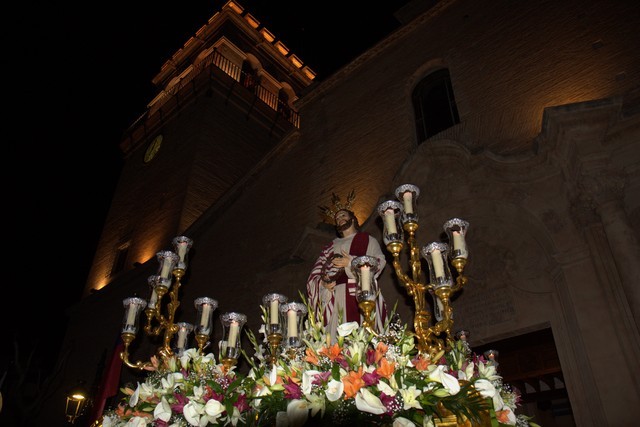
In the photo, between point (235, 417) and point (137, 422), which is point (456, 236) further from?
point (137, 422)

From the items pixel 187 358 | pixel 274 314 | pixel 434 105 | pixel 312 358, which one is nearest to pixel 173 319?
pixel 274 314

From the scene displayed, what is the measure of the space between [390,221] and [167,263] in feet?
8.12

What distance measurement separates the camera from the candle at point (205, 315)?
5.29 m

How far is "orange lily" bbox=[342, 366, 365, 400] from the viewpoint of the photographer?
9.16 ft

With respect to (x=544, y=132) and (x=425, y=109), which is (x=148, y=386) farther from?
(x=425, y=109)

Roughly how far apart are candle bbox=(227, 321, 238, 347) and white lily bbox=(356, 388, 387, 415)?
2428 mm

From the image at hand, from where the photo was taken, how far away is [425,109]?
11.2 meters

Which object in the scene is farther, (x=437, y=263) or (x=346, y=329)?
(x=437, y=263)

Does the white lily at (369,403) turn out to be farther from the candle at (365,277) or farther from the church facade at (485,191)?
the church facade at (485,191)

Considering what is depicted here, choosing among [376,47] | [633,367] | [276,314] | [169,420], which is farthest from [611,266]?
[376,47]

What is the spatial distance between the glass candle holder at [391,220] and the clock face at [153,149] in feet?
58.9

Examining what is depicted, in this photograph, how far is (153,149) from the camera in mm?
21516

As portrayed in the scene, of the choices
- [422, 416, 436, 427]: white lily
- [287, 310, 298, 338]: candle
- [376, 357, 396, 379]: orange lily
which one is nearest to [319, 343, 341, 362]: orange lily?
[376, 357, 396, 379]: orange lily

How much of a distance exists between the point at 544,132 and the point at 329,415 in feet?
18.8
